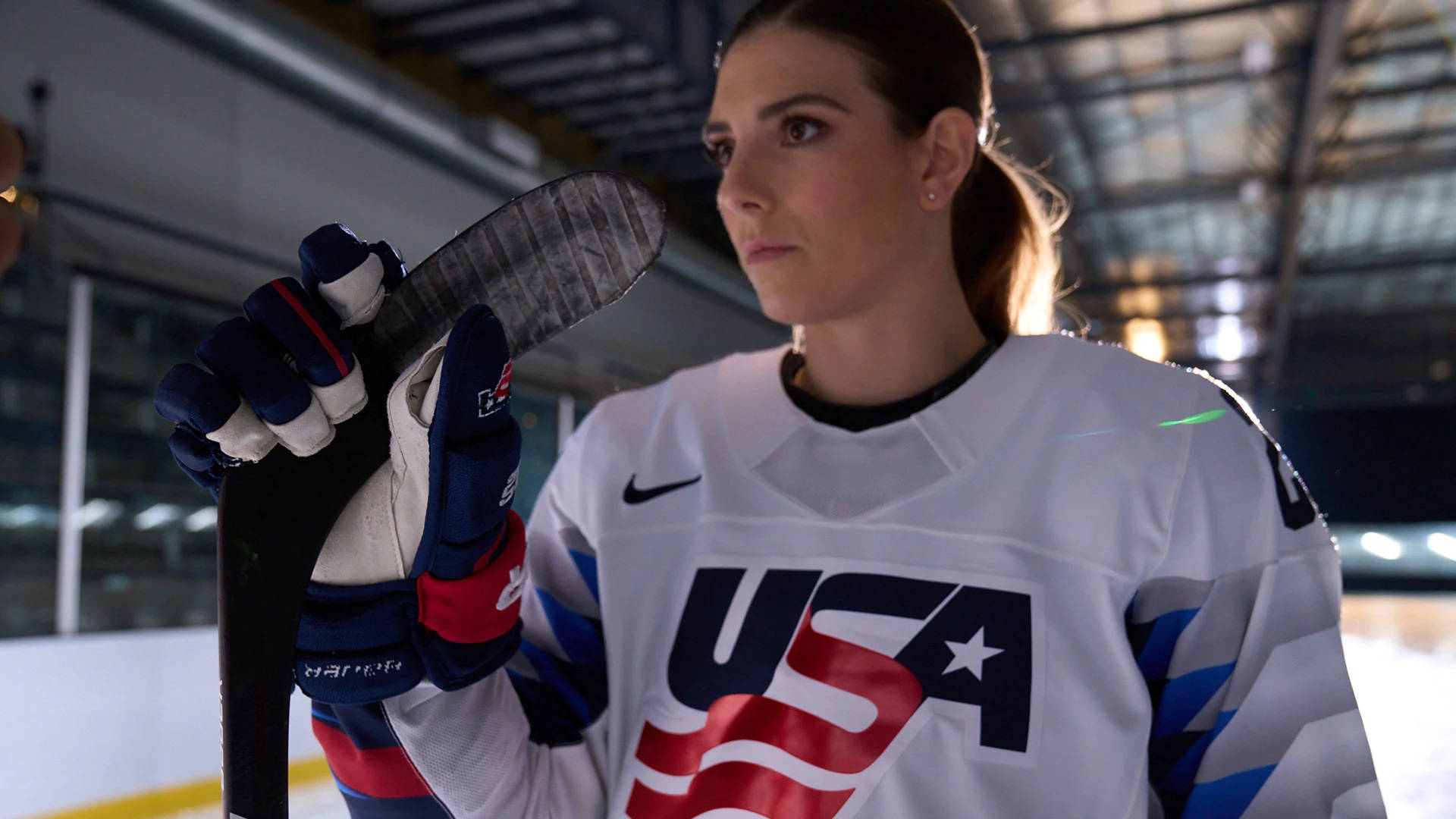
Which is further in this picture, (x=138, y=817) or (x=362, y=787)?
(x=138, y=817)

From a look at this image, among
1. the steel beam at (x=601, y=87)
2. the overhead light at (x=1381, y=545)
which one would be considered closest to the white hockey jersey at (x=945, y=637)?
the steel beam at (x=601, y=87)

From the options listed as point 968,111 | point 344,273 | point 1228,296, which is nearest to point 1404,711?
point 968,111

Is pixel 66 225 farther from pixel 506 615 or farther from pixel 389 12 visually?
pixel 506 615

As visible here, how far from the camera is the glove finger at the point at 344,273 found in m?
0.74

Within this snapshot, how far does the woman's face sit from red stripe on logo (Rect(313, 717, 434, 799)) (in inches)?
18.2

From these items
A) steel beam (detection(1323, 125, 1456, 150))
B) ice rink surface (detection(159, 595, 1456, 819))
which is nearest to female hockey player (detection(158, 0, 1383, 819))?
ice rink surface (detection(159, 595, 1456, 819))

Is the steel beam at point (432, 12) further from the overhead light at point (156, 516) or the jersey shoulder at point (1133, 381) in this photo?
the jersey shoulder at point (1133, 381)

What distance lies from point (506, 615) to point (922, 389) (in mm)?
401

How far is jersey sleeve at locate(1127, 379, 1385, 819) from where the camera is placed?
775 millimetres

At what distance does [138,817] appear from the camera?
148 inches

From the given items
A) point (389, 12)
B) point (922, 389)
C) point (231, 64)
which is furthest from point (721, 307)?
point (922, 389)

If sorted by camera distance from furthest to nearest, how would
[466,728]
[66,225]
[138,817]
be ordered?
[66,225] < [138,817] < [466,728]

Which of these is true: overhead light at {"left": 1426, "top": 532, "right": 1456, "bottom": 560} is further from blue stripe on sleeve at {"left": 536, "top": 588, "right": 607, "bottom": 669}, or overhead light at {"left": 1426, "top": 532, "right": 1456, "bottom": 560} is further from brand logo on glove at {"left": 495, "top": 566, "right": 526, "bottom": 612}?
brand logo on glove at {"left": 495, "top": 566, "right": 526, "bottom": 612}

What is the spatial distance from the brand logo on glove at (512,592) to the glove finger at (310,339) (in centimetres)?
17
